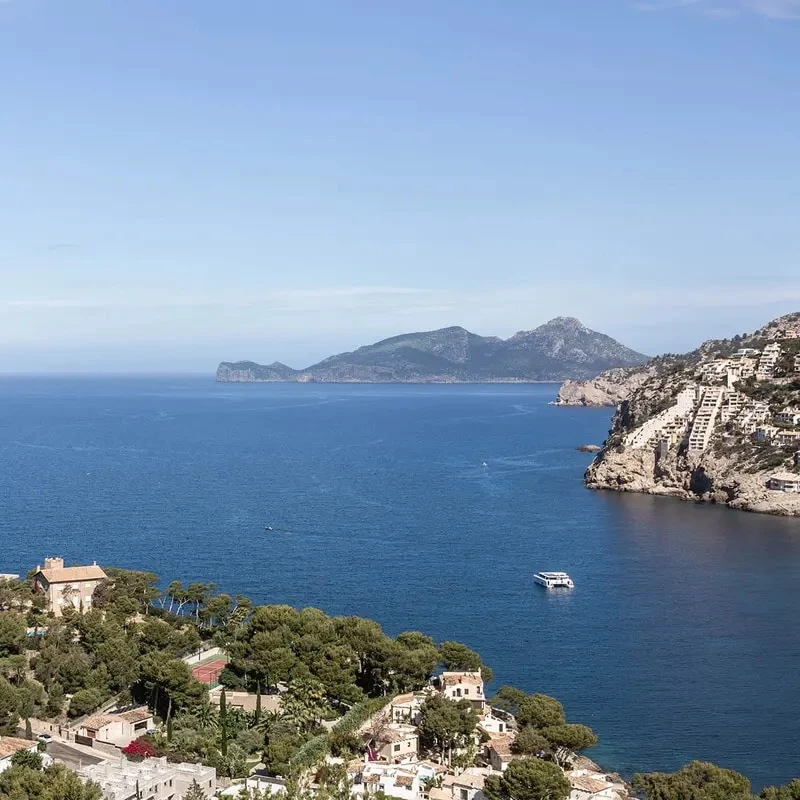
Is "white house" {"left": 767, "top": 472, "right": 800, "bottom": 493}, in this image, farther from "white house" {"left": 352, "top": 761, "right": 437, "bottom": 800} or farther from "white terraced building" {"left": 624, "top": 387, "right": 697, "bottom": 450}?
"white house" {"left": 352, "top": 761, "right": 437, "bottom": 800}

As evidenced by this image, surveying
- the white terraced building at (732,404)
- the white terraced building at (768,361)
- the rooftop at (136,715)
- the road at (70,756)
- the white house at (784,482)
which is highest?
the white terraced building at (768,361)

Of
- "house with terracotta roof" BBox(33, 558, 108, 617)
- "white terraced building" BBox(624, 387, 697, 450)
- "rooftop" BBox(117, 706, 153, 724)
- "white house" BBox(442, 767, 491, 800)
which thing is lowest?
"white house" BBox(442, 767, 491, 800)

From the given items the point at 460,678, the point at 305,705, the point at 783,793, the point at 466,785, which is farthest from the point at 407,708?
the point at 783,793

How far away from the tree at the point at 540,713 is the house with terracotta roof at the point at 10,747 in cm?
1373

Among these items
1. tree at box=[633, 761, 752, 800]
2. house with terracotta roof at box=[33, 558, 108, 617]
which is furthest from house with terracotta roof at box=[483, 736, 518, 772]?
house with terracotta roof at box=[33, 558, 108, 617]

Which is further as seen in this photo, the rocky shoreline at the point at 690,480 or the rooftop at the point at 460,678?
the rocky shoreline at the point at 690,480

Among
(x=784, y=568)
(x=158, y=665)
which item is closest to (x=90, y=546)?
(x=158, y=665)

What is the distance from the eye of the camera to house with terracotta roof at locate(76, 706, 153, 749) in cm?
2870

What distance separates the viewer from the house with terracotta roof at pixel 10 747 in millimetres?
24859

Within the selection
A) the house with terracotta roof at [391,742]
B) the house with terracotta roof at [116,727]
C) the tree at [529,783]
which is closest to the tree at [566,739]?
the tree at [529,783]

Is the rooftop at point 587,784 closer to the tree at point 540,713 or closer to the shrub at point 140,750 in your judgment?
the tree at point 540,713

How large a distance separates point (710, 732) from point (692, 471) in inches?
2152

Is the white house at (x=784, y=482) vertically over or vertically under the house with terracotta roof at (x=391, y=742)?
over

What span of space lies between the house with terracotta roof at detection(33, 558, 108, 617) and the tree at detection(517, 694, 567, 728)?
20.1 meters
